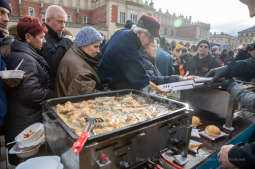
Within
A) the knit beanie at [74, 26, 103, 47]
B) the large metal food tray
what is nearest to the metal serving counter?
the large metal food tray

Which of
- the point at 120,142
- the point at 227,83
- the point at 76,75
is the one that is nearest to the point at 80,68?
the point at 76,75

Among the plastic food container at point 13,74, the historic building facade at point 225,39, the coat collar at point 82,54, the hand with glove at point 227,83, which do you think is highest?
the historic building facade at point 225,39

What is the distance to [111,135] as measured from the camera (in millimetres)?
766

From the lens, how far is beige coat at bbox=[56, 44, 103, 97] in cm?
150

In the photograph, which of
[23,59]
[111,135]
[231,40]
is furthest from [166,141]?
[231,40]

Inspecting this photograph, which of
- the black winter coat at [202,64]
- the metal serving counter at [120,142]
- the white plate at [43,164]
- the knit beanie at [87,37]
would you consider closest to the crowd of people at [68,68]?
the knit beanie at [87,37]

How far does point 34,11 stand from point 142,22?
2234cm

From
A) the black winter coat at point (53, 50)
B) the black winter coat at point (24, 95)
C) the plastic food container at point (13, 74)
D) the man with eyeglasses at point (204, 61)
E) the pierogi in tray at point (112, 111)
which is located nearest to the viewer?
the pierogi in tray at point (112, 111)

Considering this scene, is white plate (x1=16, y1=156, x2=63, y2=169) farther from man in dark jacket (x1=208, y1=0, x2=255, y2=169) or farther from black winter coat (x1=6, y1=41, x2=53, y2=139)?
man in dark jacket (x1=208, y1=0, x2=255, y2=169)

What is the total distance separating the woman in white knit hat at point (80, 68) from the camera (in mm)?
1507

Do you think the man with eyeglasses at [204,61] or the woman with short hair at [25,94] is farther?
the man with eyeglasses at [204,61]

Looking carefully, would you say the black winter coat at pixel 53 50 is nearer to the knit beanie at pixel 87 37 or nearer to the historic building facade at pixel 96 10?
the knit beanie at pixel 87 37

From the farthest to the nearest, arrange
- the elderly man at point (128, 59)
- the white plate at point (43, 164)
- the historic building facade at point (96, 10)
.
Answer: the historic building facade at point (96, 10) → the elderly man at point (128, 59) → the white plate at point (43, 164)

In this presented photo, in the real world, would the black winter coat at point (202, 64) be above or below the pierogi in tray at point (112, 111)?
above
